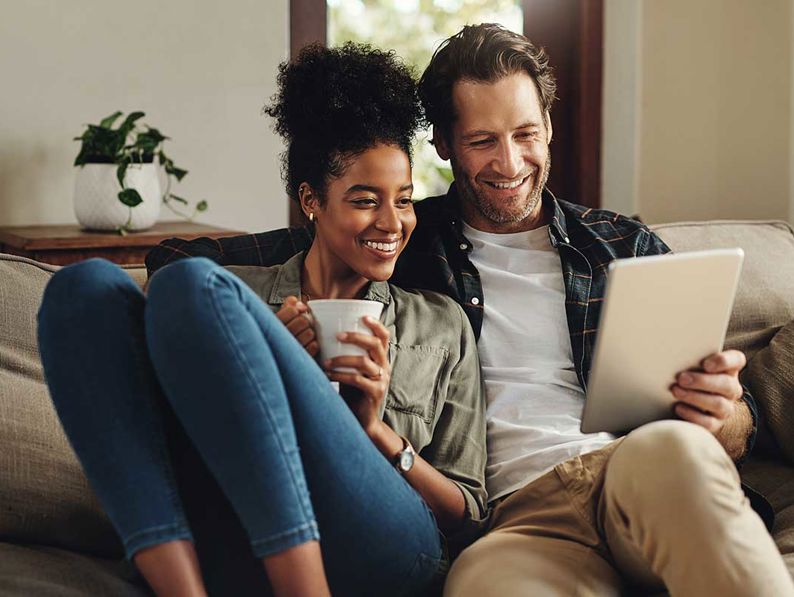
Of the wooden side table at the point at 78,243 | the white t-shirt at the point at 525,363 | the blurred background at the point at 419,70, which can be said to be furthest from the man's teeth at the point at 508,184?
the blurred background at the point at 419,70

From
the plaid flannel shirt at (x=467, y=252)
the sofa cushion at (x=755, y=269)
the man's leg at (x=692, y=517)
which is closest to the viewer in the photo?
the man's leg at (x=692, y=517)

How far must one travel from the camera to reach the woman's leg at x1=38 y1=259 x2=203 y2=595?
1203 mm

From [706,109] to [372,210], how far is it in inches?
79.3

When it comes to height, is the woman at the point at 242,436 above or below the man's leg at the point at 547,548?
above

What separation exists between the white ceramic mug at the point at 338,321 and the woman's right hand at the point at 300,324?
24mm

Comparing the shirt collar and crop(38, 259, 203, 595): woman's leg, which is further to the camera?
the shirt collar

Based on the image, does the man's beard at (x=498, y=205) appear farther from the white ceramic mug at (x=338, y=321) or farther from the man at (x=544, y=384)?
the white ceramic mug at (x=338, y=321)

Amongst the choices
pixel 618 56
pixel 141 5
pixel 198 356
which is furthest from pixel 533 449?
pixel 618 56

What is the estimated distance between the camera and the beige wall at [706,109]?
3260 millimetres

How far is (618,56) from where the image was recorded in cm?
335

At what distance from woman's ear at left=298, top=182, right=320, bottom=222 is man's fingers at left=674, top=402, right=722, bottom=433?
656 millimetres

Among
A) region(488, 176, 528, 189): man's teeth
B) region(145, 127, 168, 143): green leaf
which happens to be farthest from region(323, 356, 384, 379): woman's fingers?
region(145, 127, 168, 143): green leaf

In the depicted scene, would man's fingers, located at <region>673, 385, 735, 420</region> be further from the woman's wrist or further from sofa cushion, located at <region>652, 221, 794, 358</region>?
sofa cushion, located at <region>652, 221, 794, 358</region>

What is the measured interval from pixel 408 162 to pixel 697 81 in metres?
1.93
